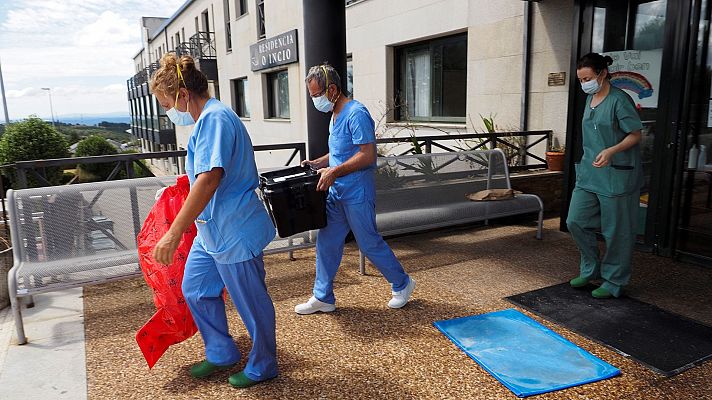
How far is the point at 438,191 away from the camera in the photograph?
5.30 metres

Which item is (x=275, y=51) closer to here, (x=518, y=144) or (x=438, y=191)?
(x=518, y=144)

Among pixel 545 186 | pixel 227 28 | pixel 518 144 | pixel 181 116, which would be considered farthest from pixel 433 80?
pixel 227 28

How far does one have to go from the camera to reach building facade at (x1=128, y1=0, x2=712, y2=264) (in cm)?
454

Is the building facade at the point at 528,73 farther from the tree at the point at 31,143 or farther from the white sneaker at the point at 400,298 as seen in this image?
the tree at the point at 31,143

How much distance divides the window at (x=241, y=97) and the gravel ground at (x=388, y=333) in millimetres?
15510

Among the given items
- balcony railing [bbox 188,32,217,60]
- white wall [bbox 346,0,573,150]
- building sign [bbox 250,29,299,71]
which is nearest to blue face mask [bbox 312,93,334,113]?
white wall [bbox 346,0,573,150]

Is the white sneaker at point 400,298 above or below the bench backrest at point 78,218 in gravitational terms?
below

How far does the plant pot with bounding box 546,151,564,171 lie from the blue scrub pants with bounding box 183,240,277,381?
16.9 feet

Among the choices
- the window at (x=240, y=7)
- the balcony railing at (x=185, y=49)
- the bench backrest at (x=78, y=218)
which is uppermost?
the window at (x=240, y=7)

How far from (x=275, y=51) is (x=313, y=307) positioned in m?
12.6

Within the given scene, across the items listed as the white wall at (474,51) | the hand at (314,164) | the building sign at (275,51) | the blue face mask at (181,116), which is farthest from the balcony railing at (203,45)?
the blue face mask at (181,116)

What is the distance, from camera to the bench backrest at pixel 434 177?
4.99m

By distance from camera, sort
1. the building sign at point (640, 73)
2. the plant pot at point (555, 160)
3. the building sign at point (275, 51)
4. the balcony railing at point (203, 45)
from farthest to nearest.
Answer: the balcony railing at point (203, 45) < the building sign at point (275, 51) < the plant pot at point (555, 160) < the building sign at point (640, 73)

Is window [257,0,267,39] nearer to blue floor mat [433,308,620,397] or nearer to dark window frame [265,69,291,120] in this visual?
dark window frame [265,69,291,120]
